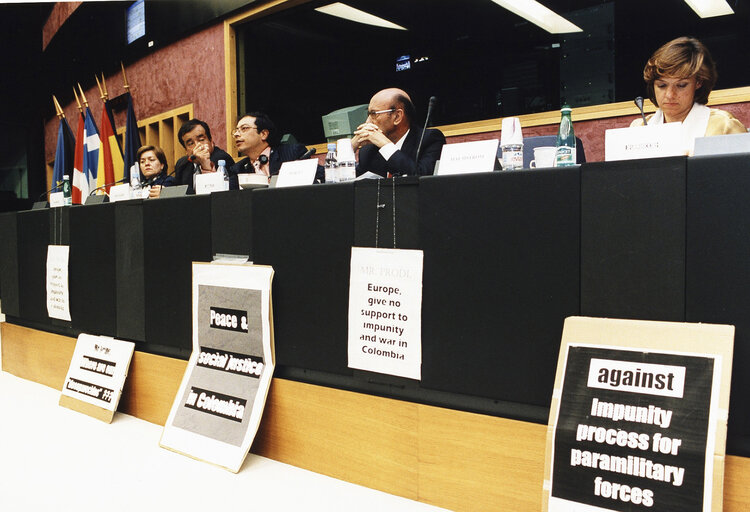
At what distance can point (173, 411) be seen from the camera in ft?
4.44

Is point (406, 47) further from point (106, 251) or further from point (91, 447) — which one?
point (91, 447)

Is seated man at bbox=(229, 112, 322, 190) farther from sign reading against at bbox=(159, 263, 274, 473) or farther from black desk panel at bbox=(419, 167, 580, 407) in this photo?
black desk panel at bbox=(419, 167, 580, 407)

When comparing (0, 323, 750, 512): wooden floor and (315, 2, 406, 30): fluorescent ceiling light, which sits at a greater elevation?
(315, 2, 406, 30): fluorescent ceiling light

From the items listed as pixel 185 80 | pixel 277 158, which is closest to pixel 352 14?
pixel 185 80

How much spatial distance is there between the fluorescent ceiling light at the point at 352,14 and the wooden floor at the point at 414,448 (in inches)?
125

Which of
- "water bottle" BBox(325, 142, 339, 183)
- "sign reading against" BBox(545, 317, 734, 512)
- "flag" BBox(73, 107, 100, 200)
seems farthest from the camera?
"flag" BBox(73, 107, 100, 200)

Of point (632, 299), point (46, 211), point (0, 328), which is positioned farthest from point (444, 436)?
point (0, 328)

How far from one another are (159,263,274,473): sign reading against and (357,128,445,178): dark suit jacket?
0.79 meters

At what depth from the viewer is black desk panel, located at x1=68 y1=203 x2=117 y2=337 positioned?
1.68m

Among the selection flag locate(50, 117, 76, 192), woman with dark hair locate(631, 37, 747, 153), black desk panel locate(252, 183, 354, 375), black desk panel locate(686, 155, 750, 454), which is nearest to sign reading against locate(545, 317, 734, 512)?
black desk panel locate(686, 155, 750, 454)

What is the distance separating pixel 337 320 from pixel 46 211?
1401mm

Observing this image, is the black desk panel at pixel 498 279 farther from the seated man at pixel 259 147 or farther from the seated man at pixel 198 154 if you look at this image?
the seated man at pixel 198 154

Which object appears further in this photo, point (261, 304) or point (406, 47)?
point (406, 47)

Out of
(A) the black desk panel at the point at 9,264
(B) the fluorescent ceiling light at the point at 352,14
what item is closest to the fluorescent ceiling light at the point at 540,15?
(B) the fluorescent ceiling light at the point at 352,14
